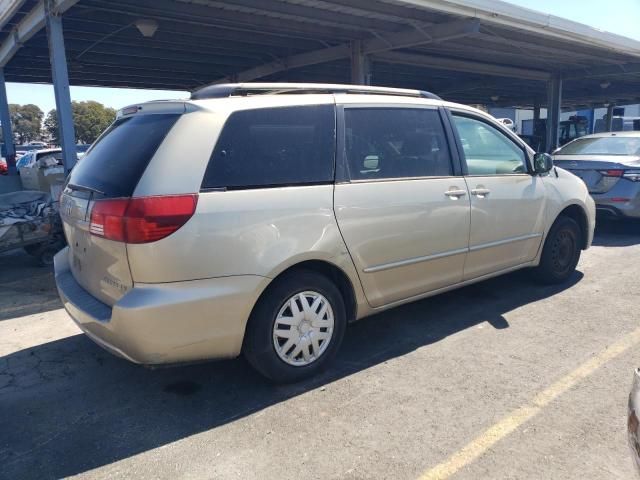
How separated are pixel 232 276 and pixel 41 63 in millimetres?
10968

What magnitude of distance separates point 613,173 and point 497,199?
398 centimetres

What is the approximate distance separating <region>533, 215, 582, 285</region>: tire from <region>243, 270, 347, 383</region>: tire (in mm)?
2620

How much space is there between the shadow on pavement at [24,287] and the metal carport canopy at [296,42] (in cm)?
353

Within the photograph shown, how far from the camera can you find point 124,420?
3033 mm

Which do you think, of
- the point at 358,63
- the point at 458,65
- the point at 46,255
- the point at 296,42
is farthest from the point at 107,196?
the point at 458,65

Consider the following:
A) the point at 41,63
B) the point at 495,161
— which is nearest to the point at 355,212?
the point at 495,161

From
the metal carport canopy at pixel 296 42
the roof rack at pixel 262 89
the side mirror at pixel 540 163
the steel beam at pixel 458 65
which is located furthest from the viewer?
the steel beam at pixel 458 65

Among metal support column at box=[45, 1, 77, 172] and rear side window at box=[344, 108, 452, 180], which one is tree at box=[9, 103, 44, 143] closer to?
metal support column at box=[45, 1, 77, 172]

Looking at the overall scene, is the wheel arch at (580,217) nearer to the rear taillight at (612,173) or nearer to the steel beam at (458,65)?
the rear taillight at (612,173)

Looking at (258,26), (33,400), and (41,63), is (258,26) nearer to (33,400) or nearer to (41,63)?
(41,63)

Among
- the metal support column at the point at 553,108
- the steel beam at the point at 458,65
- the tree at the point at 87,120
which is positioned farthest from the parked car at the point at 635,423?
the tree at the point at 87,120

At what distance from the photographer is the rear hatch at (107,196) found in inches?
113

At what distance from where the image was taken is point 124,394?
334 cm

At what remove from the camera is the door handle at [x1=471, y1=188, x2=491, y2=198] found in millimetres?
4223
